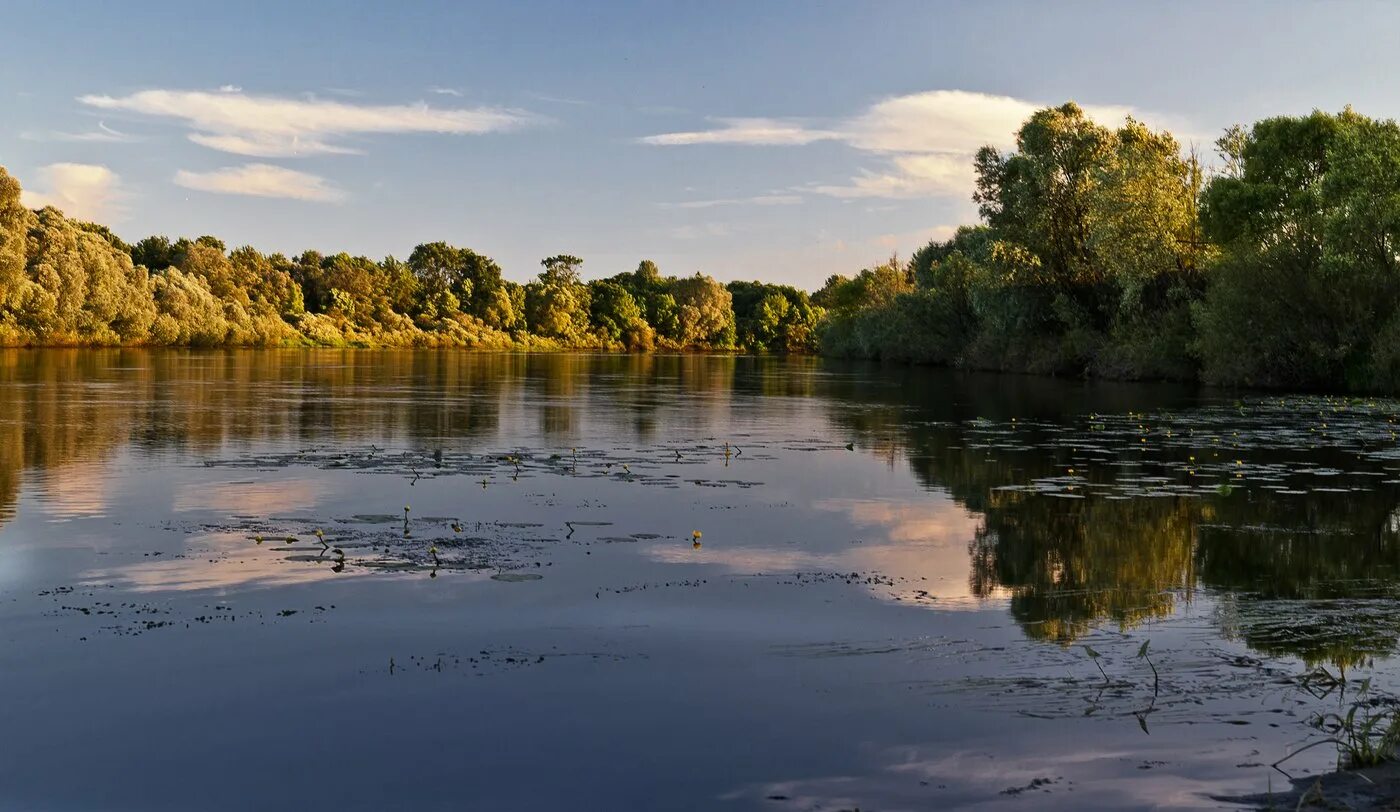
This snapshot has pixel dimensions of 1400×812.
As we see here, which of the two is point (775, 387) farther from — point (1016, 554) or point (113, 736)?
point (113, 736)

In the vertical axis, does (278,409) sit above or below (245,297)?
below

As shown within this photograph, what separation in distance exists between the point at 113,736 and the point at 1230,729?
703 cm

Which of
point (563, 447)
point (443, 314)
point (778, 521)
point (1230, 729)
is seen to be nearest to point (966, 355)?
point (563, 447)

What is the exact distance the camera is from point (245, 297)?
129m

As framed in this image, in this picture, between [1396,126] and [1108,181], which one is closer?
[1396,126]

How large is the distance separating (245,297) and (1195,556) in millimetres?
128386

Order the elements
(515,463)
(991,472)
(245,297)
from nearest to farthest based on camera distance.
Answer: (991,472), (515,463), (245,297)

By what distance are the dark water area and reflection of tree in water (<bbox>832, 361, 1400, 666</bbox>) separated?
7 cm

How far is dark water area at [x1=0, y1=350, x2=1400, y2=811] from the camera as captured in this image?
7.03 metres

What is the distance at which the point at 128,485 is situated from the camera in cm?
1895

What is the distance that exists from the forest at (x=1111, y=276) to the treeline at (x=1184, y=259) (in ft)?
0.30

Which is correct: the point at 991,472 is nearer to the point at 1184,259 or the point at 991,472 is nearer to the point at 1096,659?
the point at 1096,659

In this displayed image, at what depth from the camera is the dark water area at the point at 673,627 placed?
23.1ft

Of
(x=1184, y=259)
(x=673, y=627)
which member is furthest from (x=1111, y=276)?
(x=673, y=627)
